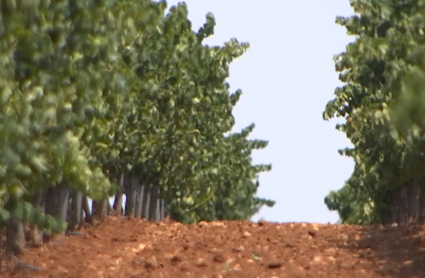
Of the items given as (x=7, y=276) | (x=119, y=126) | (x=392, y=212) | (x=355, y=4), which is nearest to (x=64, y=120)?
(x=7, y=276)

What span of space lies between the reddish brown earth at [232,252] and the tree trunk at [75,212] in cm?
34

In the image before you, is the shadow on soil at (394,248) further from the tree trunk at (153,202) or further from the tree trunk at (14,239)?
the tree trunk at (153,202)

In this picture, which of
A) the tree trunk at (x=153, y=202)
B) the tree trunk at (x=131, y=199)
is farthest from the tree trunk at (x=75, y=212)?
the tree trunk at (x=153, y=202)

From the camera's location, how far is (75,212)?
22516 mm

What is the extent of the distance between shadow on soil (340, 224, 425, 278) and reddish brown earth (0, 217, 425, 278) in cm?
2

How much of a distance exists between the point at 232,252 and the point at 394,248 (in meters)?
3.04

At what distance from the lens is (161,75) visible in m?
25.7

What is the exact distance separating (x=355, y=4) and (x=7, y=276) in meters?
11.4

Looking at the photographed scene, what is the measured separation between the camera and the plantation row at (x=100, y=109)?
44.1ft

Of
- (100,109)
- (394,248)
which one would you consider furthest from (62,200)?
(394,248)

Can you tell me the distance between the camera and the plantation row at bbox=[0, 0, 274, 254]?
13438mm

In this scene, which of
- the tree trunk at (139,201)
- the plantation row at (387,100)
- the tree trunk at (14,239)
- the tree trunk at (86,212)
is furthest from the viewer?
the tree trunk at (139,201)

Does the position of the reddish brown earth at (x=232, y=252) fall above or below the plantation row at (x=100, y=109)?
below

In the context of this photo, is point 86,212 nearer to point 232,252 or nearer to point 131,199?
point 131,199
